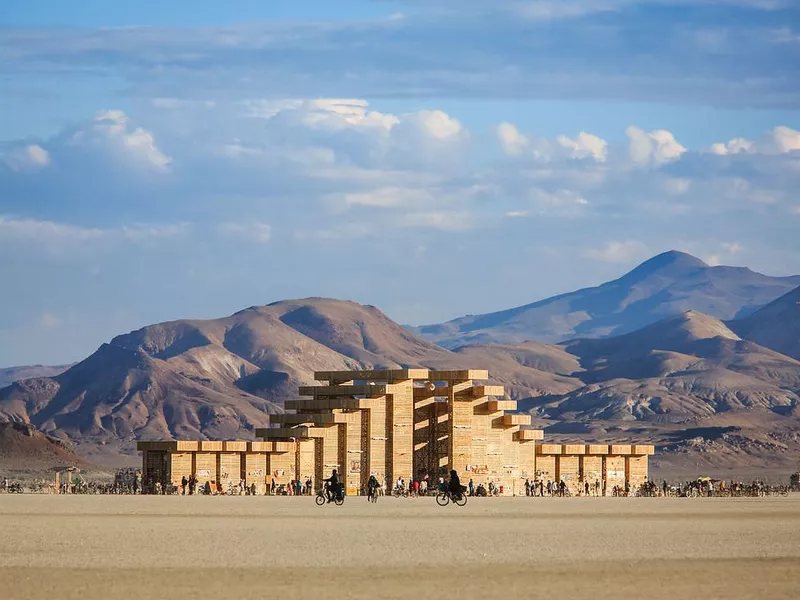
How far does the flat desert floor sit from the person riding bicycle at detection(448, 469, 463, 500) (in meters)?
9.23

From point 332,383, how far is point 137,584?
61.5m

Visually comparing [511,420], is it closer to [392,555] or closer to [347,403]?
[347,403]

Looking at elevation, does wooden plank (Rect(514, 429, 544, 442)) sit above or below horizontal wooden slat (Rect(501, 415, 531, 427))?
below

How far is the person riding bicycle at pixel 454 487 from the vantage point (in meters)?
58.0

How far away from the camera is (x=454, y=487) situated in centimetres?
5822

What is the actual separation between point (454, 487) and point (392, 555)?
94.3ft

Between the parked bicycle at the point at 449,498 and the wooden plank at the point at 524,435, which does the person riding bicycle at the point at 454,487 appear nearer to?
the parked bicycle at the point at 449,498

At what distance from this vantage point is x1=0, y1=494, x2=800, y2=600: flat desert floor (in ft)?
77.0

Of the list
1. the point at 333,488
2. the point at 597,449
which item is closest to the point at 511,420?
the point at 597,449

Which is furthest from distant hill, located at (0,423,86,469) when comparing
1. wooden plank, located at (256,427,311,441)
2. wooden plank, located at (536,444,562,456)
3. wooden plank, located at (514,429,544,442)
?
wooden plank, located at (514,429,544,442)

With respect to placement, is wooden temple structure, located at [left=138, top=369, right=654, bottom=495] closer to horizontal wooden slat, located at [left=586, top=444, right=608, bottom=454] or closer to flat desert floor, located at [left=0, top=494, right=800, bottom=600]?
horizontal wooden slat, located at [left=586, top=444, right=608, bottom=454]

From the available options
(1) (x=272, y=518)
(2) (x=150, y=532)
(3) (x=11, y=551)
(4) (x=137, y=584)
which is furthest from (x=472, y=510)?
(4) (x=137, y=584)

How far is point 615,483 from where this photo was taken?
91.9 m

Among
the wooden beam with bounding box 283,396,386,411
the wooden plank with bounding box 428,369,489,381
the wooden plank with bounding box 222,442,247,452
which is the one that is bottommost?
the wooden plank with bounding box 222,442,247,452
